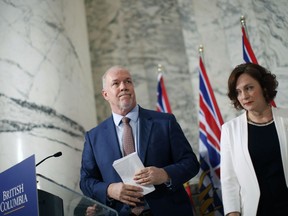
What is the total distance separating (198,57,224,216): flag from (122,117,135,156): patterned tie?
1.41 metres

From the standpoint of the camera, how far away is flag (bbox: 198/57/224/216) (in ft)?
13.1

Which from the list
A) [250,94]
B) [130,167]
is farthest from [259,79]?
[130,167]

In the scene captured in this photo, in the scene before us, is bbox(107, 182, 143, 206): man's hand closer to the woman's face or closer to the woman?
the woman

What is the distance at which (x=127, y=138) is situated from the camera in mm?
2881

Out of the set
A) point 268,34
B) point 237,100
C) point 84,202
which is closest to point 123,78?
point 237,100

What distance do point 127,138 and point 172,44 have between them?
298cm

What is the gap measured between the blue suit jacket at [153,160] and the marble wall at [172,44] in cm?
217

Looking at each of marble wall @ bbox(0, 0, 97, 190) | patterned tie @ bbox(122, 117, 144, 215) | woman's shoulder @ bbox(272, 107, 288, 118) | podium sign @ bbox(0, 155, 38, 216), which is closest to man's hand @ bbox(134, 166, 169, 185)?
patterned tie @ bbox(122, 117, 144, 215)

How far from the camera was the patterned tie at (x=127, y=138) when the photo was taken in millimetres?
2846

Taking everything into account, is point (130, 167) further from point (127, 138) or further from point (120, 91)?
point (120, 91)

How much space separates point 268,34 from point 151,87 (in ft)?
5.80

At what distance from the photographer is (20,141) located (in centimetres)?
363

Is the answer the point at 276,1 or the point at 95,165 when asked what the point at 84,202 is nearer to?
the point at 95,165

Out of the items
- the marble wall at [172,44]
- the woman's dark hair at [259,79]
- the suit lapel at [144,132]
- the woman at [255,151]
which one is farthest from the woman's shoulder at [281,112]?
the marble wall at [172,44]
